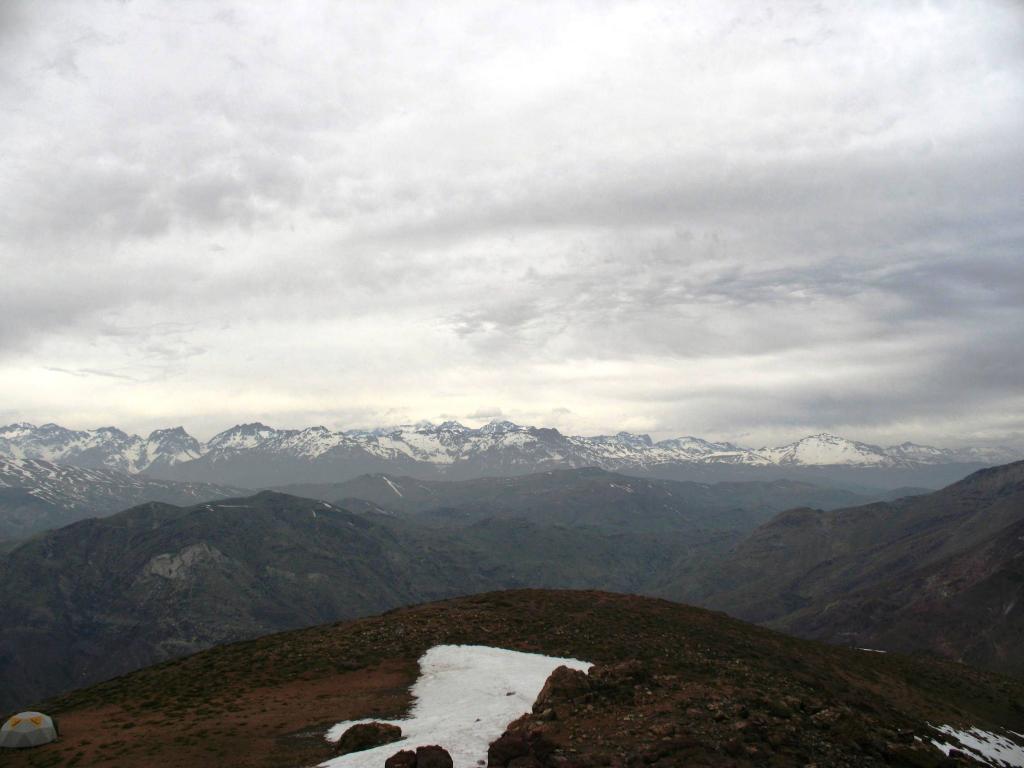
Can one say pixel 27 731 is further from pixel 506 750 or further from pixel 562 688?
pixel 562 688

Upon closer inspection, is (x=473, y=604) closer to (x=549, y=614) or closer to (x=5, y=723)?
(x=549, y=614)

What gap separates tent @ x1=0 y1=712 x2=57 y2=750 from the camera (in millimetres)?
33938

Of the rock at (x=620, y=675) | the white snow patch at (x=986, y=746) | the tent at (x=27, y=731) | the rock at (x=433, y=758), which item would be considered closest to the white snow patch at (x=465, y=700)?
the rock at (x=433, y=758)

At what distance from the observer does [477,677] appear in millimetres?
42594

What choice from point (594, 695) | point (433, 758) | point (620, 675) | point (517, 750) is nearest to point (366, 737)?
point (433, 758)

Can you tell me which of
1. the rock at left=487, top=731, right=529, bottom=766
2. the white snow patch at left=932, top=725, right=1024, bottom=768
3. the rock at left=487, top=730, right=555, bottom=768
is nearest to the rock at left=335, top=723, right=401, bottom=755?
the rock at left=487, top=730, right=555, bottom=768

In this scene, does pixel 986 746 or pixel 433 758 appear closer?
pixel 433 758

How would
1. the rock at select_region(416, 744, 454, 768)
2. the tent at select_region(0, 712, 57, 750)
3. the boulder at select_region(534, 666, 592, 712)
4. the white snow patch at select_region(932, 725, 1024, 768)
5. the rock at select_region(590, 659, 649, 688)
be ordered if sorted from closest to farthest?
the rock at select_region(416, 744, 454, 768) → the boulder at select_region(534, 666, 592, 712) → the tent at select_region(0, 712, 57, 750) → the rock at select_region(590, 659, 649, 688) → the white snow patch at select_region(932, 725, 1024, 768)

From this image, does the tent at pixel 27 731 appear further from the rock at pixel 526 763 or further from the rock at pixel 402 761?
the rock at pixel 526 763

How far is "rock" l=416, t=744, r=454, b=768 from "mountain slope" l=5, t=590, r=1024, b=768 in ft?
6.83

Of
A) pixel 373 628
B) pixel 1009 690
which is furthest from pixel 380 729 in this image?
pixel 1009 690

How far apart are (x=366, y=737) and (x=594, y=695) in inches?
411

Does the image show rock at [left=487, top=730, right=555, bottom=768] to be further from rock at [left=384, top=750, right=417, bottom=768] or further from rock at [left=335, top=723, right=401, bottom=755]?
rock at [left=335, top=723, right=401, bottom=755]

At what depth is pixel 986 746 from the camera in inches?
1764
